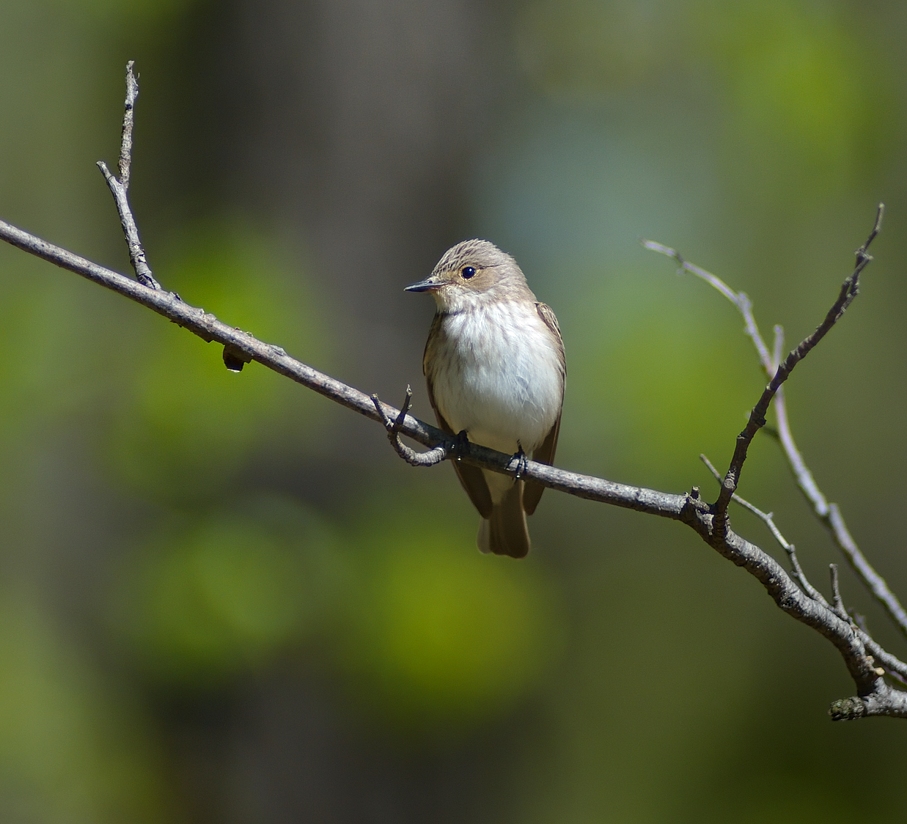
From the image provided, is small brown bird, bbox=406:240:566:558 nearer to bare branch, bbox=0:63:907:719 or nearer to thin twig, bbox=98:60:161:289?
bare branch, bbox=0:63:907:719

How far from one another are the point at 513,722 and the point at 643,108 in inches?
236

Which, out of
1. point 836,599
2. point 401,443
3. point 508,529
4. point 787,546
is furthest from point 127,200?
point 508,529

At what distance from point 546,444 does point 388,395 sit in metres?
1.71

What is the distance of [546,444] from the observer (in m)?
4.73

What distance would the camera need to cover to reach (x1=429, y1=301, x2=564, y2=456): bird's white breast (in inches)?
158

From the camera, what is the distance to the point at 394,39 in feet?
21.1

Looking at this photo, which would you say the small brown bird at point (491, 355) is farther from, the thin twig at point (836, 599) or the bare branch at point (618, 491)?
the thin twig at point (836, 599)

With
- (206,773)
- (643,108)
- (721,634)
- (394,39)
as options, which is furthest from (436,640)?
(643,108)

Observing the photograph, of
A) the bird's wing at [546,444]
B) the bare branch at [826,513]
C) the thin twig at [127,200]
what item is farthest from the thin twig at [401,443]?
the bird's wing at [546,444]

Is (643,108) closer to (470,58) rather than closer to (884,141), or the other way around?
(884,141)

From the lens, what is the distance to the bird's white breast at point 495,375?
400 cm

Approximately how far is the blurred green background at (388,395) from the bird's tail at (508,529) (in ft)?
4.58

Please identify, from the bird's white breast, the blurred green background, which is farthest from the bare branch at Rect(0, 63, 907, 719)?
the blurred green background

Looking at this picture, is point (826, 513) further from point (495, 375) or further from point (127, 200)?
point (127, 200)
